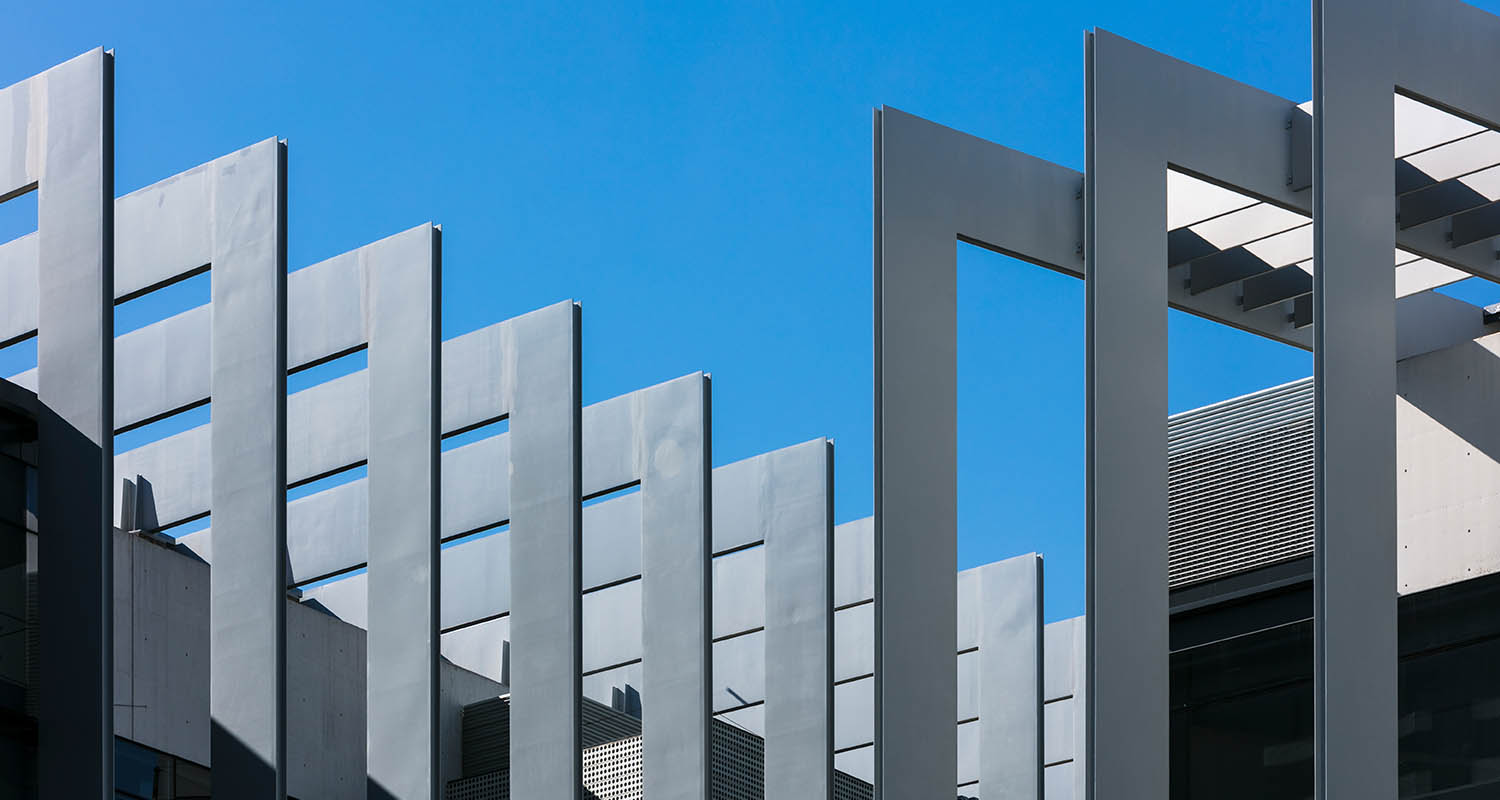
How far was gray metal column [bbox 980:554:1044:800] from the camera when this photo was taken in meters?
24.6

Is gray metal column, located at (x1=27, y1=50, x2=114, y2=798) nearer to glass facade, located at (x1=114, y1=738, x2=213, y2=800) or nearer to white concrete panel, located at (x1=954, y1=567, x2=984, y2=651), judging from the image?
glass facade, located at (x1=114, y1=738, x2=213, y2=800)

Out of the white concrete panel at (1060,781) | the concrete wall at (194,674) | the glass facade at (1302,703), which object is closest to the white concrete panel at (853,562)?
the white concrete panel at (1060,781)

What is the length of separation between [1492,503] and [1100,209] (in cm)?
550

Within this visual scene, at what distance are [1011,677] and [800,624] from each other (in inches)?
196

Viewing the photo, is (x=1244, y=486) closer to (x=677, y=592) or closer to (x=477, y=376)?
(x=677, y=592)

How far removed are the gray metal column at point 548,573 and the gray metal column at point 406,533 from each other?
61.6 inches

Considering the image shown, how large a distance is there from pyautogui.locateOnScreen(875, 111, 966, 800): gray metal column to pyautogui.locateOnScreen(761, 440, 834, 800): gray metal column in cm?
640

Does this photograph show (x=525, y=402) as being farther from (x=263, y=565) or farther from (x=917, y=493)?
(x=917, y=493)

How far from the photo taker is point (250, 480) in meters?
15.3

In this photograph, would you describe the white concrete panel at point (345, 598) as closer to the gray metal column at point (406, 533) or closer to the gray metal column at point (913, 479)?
the gray metal column at point (406, 533)

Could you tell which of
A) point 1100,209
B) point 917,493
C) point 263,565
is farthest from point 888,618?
point 263,565

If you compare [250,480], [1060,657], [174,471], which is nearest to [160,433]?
[174,471]

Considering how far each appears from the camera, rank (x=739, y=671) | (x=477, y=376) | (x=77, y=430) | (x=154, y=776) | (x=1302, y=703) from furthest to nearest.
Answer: (x=739, y=671) < (x=477, y=376) < (x=154, y=776) < (x=1302, y=703) < (x=77, y=430)

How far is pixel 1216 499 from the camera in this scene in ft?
69.2
